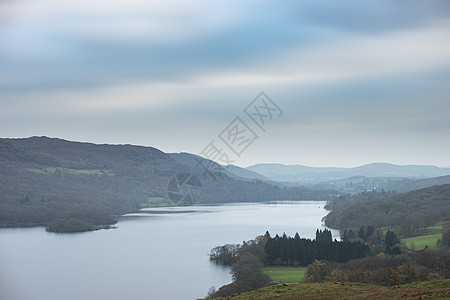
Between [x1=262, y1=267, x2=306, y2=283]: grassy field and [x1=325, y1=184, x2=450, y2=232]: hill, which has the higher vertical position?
[x1=325, y1=184, x2=450, y2=232]: hill

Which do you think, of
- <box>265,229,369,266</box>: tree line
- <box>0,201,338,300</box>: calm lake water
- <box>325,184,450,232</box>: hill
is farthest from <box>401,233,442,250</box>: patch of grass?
<box>0,201,338,300</box>: calm lake water

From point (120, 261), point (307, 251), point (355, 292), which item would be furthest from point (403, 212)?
point (355, 292)

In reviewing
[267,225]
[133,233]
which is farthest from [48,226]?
[267,225]

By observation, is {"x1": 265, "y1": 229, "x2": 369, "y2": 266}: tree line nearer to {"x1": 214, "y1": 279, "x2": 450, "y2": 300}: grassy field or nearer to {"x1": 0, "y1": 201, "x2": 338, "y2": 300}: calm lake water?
{"x1": 0, "y1": 201, "x2": 338, "y2": 300}: calm lake water

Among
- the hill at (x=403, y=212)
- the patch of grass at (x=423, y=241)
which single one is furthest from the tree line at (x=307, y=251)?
the hill at (x=403, y=212)

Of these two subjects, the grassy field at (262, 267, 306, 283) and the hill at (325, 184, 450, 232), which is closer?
the grassy field at (262, 267, 306, 283)

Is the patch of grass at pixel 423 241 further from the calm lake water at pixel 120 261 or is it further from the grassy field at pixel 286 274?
the calm lake water at pixel 120 261

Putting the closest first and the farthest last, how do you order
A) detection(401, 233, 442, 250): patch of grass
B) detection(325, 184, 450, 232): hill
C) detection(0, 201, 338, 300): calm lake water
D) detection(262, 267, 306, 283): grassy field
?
detection(262, 267, 306, 283): grassy field < detection(0, 201, 338, 300): calm lake water < detection(401, 233, 442, 250): patch of grass < detection(325, 184, 450, 232): hill
